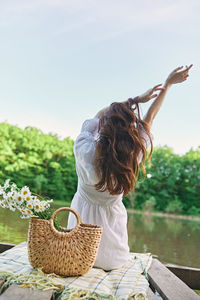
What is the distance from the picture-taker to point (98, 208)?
5.51ft

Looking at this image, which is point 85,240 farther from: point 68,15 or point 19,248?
point 68,15

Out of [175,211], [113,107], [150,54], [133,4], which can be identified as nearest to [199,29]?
[150,54]

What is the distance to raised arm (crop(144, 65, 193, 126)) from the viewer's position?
5.98 feet

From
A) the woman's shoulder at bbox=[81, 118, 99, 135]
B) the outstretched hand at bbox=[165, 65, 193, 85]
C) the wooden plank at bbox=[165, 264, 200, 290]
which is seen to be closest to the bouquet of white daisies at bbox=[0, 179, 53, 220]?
the woman's shoulder at bbox=[81, 118, 99, 135]

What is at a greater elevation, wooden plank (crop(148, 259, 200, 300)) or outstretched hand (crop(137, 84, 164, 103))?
outstretched hand (crop(137, 84, 164, 103))

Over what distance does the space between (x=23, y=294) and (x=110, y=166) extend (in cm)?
72

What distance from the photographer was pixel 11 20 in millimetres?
26969

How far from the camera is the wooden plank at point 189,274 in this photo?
1.84m

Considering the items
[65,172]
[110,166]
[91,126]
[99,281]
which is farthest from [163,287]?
[65,172]

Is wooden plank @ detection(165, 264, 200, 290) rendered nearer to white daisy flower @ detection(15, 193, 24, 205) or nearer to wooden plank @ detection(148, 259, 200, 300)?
wooden plank @ detection(148, 259, 200, 300)

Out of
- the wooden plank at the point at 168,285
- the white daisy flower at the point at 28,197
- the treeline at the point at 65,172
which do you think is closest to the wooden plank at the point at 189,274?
the wooden plank at the point at 168,285

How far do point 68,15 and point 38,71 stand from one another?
767 cm

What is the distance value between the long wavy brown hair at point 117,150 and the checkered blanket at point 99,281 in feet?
1.39

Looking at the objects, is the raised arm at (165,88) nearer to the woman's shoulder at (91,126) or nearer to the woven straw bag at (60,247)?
the woman's shoulder at (91,126)
